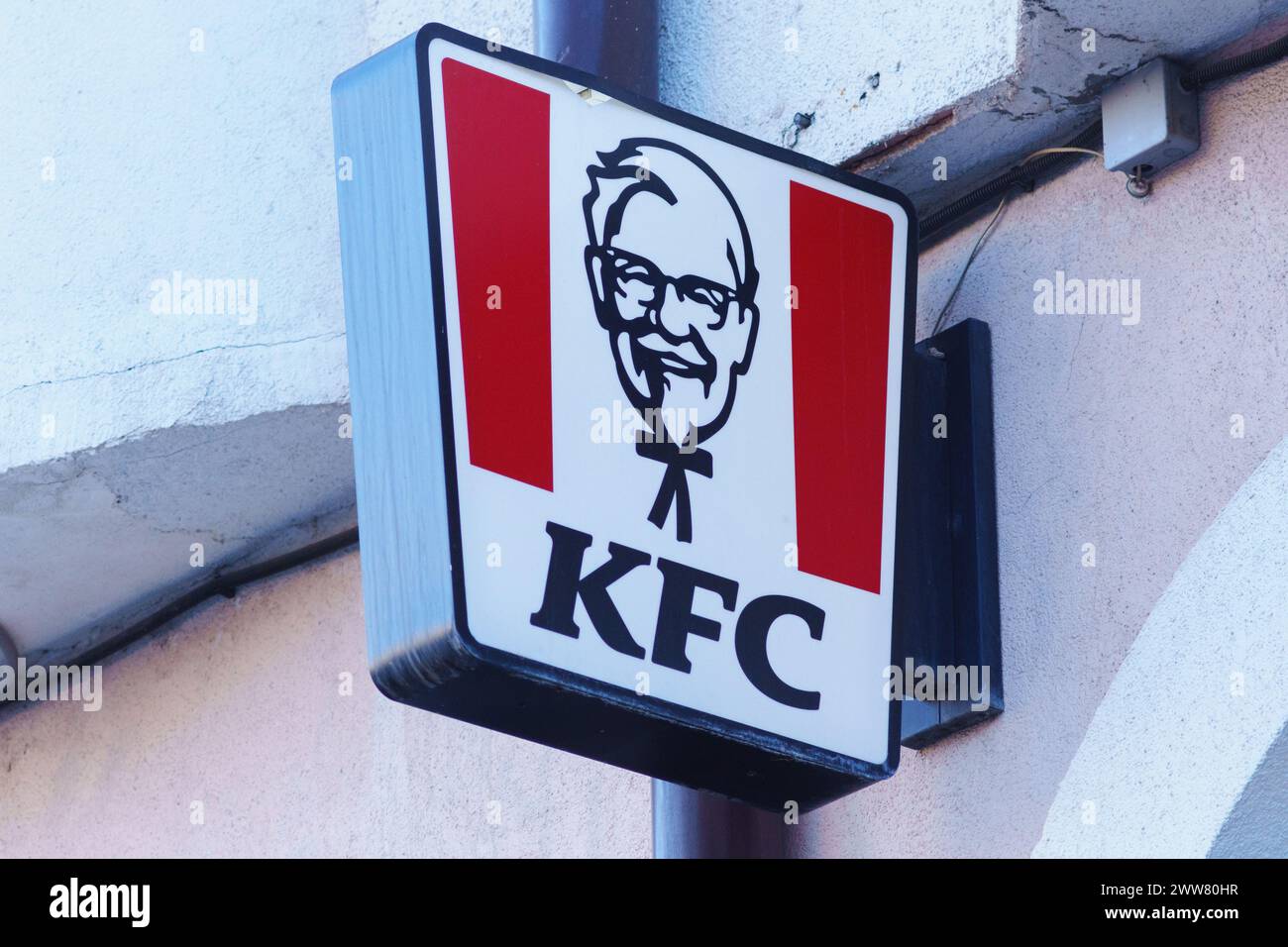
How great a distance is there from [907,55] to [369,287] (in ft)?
3.53

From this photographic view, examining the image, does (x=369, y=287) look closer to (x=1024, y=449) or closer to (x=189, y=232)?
(x=1024, y=449)

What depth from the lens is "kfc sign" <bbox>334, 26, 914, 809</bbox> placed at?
2.71 m

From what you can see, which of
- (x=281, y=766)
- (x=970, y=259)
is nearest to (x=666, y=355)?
(x=970, y=259)

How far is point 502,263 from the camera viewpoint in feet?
9.31

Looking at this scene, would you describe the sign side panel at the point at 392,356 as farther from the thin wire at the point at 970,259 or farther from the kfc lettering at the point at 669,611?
the thin wire at the point at 970,259

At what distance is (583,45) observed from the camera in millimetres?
3691

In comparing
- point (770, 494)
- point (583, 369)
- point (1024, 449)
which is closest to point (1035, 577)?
point (1024, 449)

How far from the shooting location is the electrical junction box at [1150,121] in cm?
310

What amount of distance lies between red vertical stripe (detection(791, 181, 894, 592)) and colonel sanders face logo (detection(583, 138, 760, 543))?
4.3 inches

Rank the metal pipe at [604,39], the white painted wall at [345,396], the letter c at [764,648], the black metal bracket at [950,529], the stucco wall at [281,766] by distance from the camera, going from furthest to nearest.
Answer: the stucco wall at [281,766] < the metal pipe at [604,39] < the black metal bracket at [950,529] < the white painted wall at [345,396] < the letter c at [764,648]

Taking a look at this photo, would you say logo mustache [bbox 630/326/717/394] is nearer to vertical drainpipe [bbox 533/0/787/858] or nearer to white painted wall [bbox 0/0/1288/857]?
white painted wall [bbox 0/0/1288/857]

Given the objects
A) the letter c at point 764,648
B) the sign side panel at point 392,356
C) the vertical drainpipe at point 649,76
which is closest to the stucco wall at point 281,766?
the vertical drainpipe at point 649,76

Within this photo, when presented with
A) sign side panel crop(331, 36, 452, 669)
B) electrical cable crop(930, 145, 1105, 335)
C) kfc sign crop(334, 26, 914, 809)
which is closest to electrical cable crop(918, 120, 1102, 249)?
electrical cable crop(930, 145, 1105, 335)

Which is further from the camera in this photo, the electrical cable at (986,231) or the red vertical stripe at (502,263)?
the electrical cable at (986,231)
